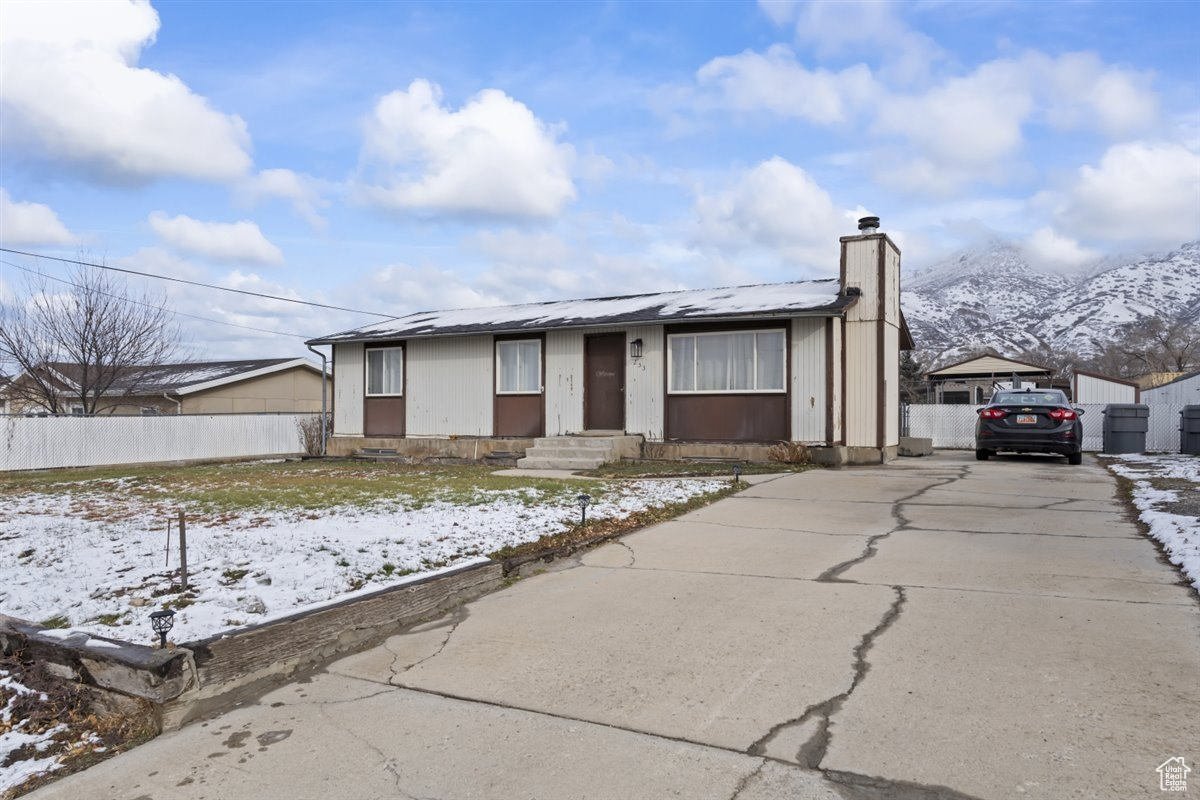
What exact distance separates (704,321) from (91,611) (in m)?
12.1

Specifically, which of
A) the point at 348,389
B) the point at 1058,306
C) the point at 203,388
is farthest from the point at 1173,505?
the point at 1058,306

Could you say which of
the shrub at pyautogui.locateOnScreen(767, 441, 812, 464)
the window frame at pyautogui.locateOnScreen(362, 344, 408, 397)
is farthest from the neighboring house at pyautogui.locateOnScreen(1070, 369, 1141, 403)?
the window frame at pyautogui.locateOnScreen(362, 344, 408, 397)

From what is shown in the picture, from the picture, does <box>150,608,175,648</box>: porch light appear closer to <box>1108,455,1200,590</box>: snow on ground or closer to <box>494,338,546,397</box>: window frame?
<box>1108,455,1200,590</box>: snow on ground

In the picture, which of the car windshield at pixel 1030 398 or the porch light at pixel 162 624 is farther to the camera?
the car windshield at pixel 1030 398

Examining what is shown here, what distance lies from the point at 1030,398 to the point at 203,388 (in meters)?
28.4

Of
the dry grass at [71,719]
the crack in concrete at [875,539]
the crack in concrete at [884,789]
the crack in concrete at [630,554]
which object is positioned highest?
the crack in concrete at [875,539]

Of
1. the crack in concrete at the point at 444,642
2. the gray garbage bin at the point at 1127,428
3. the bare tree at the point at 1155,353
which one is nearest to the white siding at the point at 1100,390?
the gray garbage bin at the point at 1127,428

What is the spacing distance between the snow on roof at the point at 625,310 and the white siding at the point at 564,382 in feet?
1.44

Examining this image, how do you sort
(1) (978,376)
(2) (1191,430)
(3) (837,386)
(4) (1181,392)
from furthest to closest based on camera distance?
(1) (978,376) → (4) (1181,392) → (2) (1191,430) → (3) (837,386)

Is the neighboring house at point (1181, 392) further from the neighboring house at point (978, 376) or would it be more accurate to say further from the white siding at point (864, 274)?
the neighboring house at point (978, 376)

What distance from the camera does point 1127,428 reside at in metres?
18.0

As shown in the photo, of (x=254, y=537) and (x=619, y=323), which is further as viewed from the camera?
(x=619, y=323)

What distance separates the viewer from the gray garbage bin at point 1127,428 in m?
17.9

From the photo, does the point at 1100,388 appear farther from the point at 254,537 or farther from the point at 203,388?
the point at 203,388
